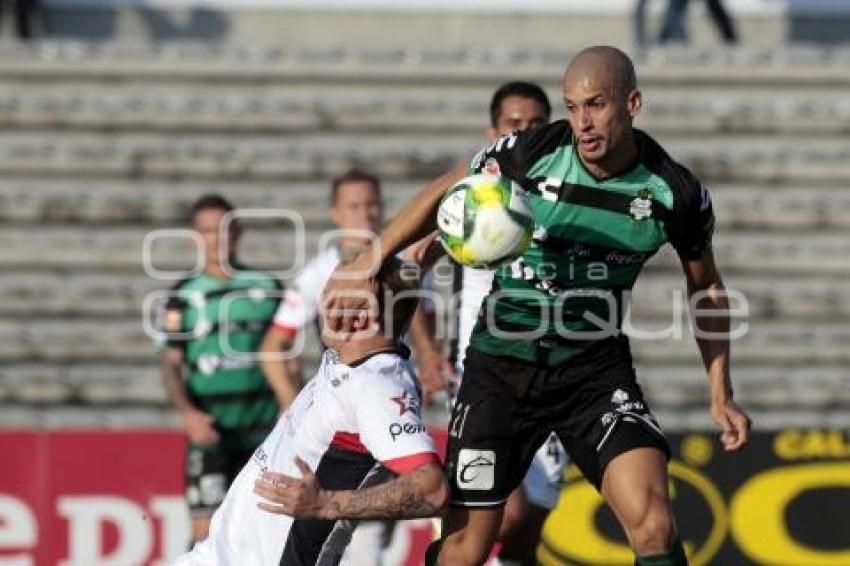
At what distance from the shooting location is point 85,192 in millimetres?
13555

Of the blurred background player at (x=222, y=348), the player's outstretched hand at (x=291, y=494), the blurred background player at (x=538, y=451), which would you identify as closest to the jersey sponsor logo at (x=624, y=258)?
the blurred background player at (x=538, y=451)

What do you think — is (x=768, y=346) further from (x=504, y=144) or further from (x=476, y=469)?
(x=504, y=144)

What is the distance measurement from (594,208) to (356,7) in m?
8.46

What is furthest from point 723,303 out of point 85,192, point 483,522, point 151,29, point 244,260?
point 151,29

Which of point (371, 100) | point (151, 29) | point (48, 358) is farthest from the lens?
point (151, 29)

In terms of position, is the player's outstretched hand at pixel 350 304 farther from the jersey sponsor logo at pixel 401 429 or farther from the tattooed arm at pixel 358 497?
the tattooed arm at pixel 358 497

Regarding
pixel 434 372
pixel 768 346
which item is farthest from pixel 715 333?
pixel 768 346

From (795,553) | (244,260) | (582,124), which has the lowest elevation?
(795,553)

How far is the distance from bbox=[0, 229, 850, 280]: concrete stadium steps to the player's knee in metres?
6.82

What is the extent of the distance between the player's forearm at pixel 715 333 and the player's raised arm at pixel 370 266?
1.04m

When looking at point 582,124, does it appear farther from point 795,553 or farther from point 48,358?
point 48,358

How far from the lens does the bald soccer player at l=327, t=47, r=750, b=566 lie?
257 inches

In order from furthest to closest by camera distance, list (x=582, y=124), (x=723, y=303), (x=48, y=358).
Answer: (x=48, y=358) < (x=723, y=303) < (x=582, y=124)

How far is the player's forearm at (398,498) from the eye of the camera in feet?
19.3
